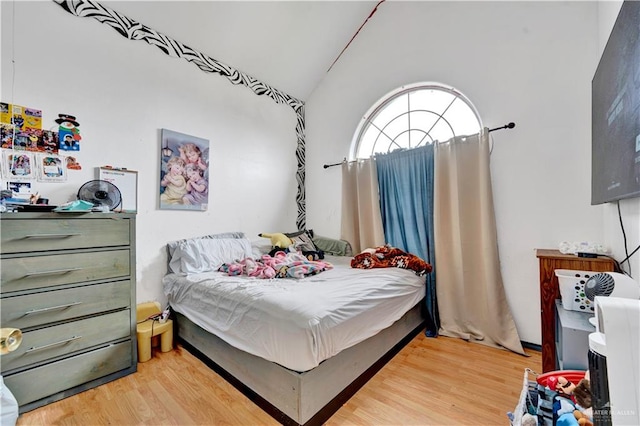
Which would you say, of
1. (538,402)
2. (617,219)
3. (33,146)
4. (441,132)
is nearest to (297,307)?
(538,402)

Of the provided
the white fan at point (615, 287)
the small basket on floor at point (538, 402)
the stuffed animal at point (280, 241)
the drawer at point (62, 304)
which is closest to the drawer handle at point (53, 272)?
the drawer at point (62, 304)

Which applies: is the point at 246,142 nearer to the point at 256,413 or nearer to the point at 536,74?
the point at 256,413

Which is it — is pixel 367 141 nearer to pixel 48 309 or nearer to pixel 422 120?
pixel 422 120

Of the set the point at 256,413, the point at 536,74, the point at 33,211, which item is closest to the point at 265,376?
the point at 256,413

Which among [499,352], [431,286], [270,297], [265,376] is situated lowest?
[499,352]

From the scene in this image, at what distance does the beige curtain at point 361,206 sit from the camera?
9.87ft

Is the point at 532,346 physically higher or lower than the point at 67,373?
lower

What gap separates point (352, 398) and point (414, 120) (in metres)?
2.71

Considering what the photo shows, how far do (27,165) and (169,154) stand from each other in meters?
0.93

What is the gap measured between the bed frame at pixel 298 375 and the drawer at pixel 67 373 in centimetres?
46

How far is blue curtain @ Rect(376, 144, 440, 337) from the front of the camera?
8.58 ft

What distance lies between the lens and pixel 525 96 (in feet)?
7.41

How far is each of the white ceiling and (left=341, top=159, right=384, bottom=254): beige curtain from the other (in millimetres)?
1422

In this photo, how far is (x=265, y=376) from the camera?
1.49m
